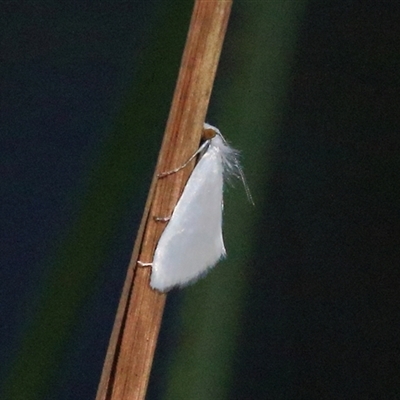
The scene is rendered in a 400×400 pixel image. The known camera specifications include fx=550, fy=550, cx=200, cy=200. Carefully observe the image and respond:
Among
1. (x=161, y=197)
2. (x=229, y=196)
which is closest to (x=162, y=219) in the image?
(x=161, y=197)

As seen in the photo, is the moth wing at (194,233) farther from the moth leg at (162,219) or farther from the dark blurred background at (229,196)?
the dark blurred background at (229,196)

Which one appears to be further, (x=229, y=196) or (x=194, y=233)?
(x=229, y=196)

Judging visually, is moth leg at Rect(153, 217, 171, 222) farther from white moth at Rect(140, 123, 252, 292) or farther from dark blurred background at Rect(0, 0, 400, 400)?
dark blurred background at Rect(0, 0, 400, 400)

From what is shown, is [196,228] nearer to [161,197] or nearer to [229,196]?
[161,197]

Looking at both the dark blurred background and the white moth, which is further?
the dark blurred background

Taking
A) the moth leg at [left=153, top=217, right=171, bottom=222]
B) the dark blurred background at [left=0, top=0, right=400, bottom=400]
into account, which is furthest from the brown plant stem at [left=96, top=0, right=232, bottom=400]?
the dark blurred background at [left=0, top=0, right=400, bottom=400]

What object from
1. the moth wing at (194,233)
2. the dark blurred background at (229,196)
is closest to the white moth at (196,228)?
the moth wing at (194,233)
